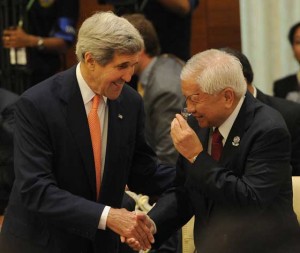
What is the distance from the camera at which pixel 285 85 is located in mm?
5152

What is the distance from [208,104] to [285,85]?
2.34 metres

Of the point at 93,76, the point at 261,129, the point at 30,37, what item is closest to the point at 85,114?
the point at 93,76

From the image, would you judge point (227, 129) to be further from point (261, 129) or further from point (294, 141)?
point (294, 141)

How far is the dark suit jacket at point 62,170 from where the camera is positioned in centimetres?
290

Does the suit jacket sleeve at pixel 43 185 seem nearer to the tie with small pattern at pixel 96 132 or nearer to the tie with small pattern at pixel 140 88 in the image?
the tie with small pattern at pixel 96 132

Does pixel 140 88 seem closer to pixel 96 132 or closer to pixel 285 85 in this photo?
pixel 285 85

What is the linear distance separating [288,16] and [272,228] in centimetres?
290

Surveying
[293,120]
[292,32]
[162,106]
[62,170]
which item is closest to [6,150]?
[162,106]

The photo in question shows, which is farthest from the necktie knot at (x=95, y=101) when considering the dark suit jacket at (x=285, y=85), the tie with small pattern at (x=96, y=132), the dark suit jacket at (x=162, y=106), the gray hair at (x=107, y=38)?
the dark suit jacket at (x=285, y=85)

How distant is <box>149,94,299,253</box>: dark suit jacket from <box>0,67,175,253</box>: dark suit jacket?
317 millimetres

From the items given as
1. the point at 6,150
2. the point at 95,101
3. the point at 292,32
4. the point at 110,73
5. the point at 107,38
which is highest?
the point at 107,38

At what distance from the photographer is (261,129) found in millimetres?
2844

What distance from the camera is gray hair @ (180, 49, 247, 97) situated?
9.40 ft

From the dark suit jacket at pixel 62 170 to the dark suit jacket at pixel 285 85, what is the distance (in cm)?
215
